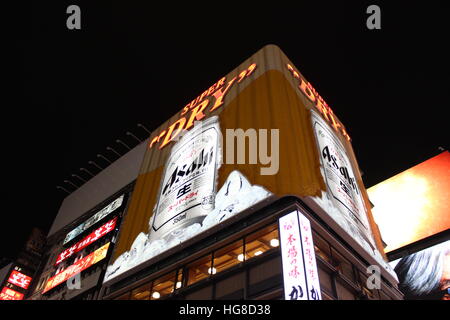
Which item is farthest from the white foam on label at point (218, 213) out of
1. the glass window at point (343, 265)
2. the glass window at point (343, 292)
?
the glass window at point (343, 292)

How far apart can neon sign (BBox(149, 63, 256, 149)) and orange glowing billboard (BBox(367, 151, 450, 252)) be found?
14.2 metres

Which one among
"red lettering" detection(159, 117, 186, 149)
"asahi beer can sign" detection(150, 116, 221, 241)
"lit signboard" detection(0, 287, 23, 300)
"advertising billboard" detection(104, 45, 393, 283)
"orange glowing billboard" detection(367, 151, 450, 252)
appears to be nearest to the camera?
"advertising billboard" detection(104, 45, 393, 283)

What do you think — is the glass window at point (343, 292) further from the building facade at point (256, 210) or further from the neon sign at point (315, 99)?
the neon sign at point (315, 99)

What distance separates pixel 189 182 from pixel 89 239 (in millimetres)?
13600

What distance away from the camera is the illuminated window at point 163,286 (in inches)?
423

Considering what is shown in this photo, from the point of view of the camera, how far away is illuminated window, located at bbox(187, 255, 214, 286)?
10172 mm

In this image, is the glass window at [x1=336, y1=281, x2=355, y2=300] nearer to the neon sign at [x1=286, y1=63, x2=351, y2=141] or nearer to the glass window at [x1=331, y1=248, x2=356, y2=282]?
the glass window at [x1=331, y1=248, x2=356, y2=282]

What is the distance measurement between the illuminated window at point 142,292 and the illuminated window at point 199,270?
62.7 inches

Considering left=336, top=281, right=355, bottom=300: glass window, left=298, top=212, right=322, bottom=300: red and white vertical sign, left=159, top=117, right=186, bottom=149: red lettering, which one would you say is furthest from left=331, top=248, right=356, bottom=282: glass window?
left=159, top=117, right=186, bottom=149: red lettering

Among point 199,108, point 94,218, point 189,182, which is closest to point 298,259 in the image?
point 189,182

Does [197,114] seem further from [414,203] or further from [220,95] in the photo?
[414,203]

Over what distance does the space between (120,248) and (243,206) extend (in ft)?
18.1

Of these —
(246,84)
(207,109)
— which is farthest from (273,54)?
(207,109)
